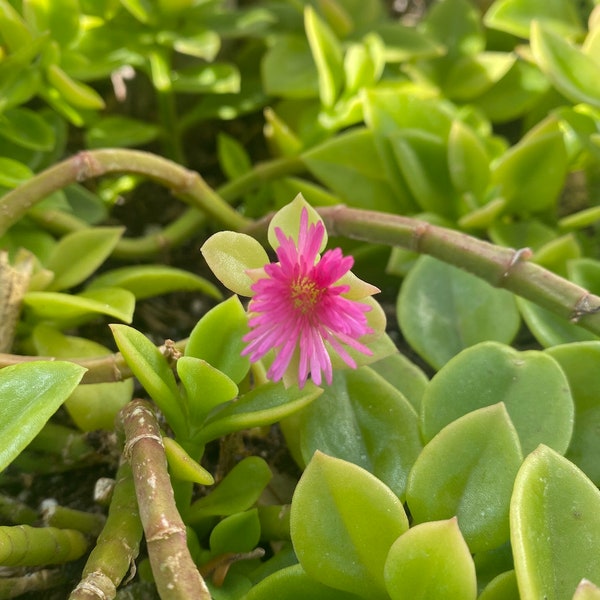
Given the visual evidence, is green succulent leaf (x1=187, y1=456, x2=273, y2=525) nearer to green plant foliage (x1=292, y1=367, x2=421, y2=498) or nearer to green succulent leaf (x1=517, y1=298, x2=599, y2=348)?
green plant foliage (x1=292, y1=367, x2=421, y2=498)

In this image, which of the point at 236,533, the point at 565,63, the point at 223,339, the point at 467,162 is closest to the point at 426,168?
the point at 467,162

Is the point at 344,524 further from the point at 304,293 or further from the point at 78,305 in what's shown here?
the point at 78,305

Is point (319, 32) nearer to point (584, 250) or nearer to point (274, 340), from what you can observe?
point (584, 250)

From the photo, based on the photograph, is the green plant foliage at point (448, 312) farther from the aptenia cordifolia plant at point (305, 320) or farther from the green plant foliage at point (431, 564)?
the green plant foliage at point (431, 564)

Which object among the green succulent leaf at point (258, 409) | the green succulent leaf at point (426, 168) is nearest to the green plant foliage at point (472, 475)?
the green succulent leaf at point (258, 409)

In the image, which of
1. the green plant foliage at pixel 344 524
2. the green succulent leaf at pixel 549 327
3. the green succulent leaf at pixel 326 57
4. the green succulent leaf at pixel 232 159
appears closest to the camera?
the green plant foliage at pixel 344 524

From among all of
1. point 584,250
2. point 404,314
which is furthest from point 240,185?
point 584,250

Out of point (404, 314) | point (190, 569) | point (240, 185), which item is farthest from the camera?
point (240, 185)
